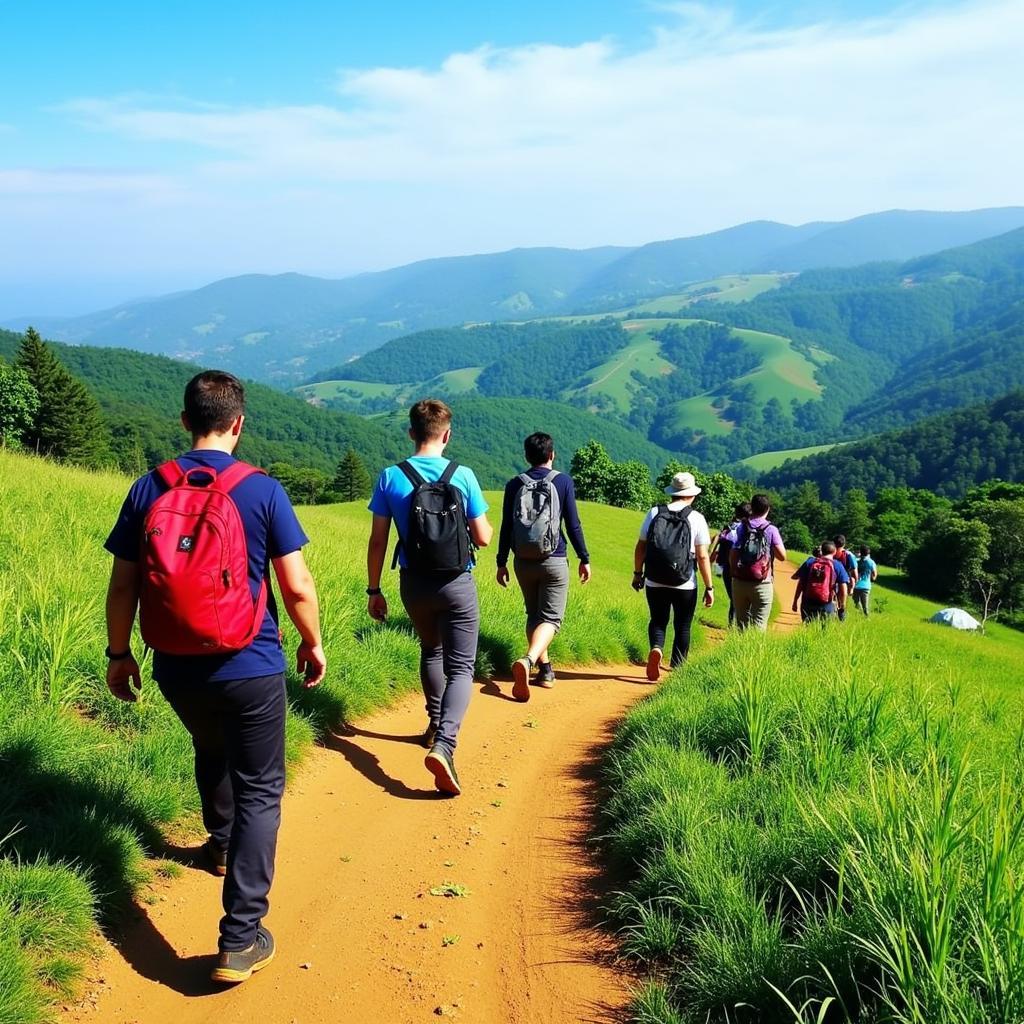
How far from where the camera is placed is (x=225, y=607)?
2.90 m

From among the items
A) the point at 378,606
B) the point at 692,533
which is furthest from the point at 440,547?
the point at 692,533

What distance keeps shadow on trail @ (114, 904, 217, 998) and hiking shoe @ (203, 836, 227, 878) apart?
0.49m

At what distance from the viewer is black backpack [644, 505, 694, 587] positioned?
25.6 ft

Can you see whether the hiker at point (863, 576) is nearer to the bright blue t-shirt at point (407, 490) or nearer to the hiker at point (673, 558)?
the hiker at point (673, 558)

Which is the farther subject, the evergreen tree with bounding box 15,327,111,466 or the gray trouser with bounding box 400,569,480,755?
the evergreen tree with bounding box 15,327,111,466

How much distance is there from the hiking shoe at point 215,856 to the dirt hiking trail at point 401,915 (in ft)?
0.21

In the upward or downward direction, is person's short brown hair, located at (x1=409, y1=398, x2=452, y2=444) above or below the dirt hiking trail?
above

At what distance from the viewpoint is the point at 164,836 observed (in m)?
3.97

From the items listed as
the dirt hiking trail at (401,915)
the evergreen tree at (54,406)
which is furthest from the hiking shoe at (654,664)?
the evergreen tree at (54,406)

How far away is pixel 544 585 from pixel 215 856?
13.9 feet

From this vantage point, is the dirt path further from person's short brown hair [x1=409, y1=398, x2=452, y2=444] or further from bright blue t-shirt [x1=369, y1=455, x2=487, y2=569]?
person's short brown hair [x1=409, y1=398, x2=452, y2=444]

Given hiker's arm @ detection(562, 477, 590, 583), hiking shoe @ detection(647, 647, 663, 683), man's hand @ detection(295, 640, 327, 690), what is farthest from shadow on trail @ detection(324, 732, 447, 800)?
hiking shoe @ detection(647, 647, 663, 683)

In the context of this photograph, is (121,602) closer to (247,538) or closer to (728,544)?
(247,538)

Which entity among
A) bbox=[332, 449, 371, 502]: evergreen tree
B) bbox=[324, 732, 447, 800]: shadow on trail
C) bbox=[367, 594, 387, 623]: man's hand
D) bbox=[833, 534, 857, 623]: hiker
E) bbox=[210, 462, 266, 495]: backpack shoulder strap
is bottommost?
→ bbox=[332, 449, 371, 502]: evergreen tree
